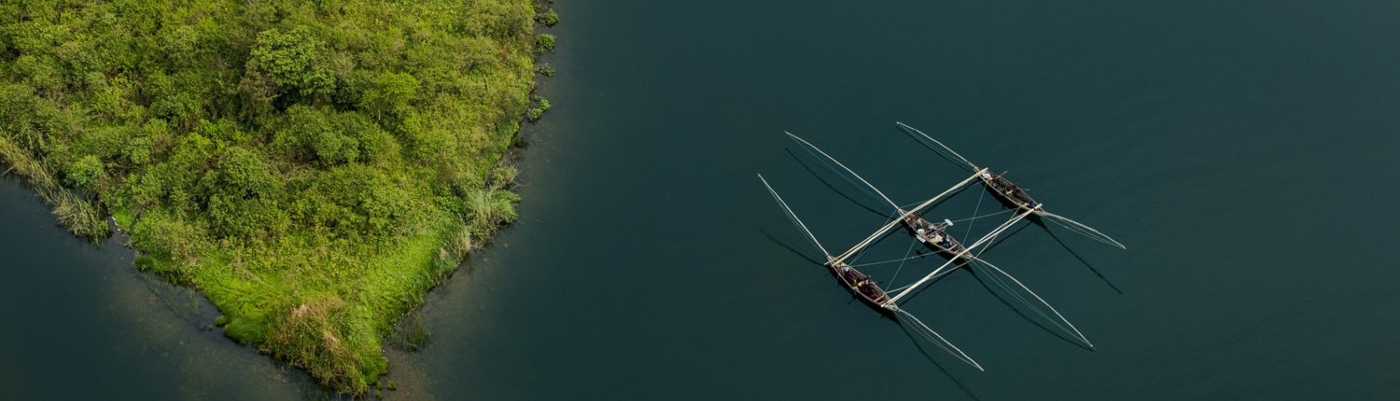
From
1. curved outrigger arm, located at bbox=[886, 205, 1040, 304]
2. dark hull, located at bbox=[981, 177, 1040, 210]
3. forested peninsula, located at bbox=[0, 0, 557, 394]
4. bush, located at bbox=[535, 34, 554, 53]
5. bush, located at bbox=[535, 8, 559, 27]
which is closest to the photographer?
forested peninsula, located at bbox=[0, 0, 557, 394]

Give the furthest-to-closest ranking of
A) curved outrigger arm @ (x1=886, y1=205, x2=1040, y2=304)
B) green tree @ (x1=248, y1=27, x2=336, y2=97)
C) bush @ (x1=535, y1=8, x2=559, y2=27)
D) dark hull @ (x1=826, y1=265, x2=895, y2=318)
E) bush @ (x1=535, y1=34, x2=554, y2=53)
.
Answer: bush @ (x1=535, y1=8, x2=559, y2=27) → bush @ (x1=535, y1=34, x2=554, y2=53) → green tree @ (x1=248, y1=27, x2=336, y2=97) → curved outrigger arm @ (x1=886, y1=205, x2=1040, y2=304) → dark hull @ (x1=826, y1=265, x2=895, y2=318)

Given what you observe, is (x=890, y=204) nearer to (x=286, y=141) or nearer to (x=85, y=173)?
(x=286, y=141)

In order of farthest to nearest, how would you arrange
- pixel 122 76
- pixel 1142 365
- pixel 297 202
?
pixel 122 76 < pixel 297 202 < pixel 1142 365

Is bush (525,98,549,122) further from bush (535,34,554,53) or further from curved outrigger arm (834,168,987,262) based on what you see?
curved outrigger arm (834,168,987,262)

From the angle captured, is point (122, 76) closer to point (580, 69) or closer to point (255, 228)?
point (255, 228)

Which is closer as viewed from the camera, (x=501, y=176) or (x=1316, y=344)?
(x=1316, y=344)

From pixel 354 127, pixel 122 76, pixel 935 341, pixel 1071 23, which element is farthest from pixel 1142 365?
pixel 122 76

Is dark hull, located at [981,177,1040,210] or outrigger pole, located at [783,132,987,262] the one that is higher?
dark hull, located at [981,177,1040,210]

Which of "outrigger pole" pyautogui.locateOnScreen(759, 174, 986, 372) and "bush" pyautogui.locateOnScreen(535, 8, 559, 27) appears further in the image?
"bush" pyautogui.locateOnScreen(535, 8, 559, 27)

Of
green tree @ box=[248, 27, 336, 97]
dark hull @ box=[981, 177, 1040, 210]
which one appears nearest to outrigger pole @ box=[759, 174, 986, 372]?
dark hull @ box=[981, 177, 1040, 210]
